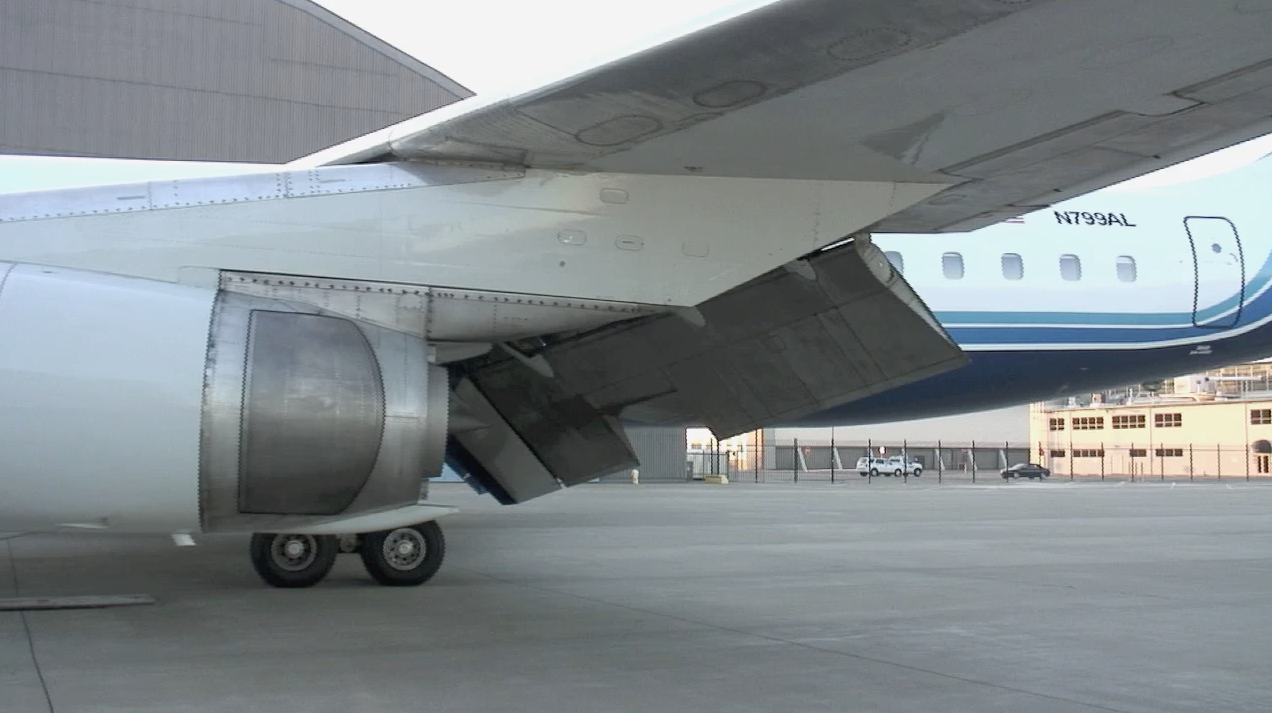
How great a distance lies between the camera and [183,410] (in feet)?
17.5

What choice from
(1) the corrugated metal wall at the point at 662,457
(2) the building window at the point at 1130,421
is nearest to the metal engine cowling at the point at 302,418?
(1) the corrugated metal wall at the point at 662,457

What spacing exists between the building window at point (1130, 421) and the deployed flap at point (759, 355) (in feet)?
201

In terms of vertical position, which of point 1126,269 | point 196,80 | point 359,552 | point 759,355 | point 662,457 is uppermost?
point 196,80

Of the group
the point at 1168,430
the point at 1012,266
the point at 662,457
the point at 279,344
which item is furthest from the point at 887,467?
the point at 279,344

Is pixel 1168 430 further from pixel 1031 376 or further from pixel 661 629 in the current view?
pixel 661 629

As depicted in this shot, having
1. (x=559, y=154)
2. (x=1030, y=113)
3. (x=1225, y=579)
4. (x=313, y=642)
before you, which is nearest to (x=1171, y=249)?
(x=1225, y=579)

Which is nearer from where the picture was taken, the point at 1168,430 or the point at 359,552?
the point at 359,552

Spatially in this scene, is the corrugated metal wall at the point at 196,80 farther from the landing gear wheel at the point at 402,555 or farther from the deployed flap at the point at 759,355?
the deployed flap at the point at 759,355

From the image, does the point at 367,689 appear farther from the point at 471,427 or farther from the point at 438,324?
the point at 471,427

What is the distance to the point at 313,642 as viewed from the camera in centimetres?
630

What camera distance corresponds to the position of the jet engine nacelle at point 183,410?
5211mm

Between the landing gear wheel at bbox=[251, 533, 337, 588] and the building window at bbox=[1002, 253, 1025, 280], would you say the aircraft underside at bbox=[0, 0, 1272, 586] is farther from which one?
the building window at bbox=[1002, 253, 1025, 280]

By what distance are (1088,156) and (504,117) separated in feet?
10.0

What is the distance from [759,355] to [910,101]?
278 centimetres
